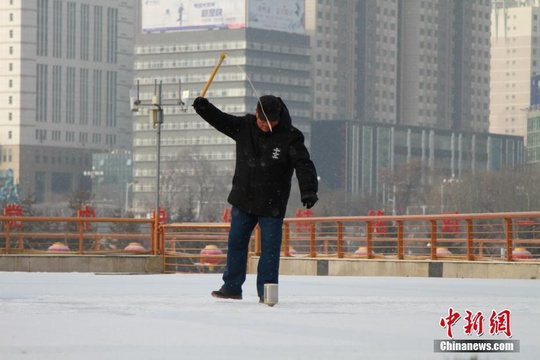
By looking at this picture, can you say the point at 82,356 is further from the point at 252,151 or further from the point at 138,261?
the point at 138,261

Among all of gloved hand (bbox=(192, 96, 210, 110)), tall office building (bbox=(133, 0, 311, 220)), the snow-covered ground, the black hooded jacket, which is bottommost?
the snow-covered ground

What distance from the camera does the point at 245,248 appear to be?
496 inches

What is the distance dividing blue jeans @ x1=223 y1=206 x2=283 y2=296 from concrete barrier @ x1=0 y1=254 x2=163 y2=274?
14995mm

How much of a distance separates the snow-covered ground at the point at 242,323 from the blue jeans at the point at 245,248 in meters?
0.24

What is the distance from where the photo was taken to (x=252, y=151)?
12.1 m

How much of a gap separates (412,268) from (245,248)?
426 inches

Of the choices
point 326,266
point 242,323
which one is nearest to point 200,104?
point 242,323

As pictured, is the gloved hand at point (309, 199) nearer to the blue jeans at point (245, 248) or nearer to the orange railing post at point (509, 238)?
the blue jeans at point (245, 248)

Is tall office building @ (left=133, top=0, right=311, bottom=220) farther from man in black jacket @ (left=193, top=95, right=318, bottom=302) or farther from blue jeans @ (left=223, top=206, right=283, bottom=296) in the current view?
man in black jacket @ (left=193, top=95, right=318, bottom=302)

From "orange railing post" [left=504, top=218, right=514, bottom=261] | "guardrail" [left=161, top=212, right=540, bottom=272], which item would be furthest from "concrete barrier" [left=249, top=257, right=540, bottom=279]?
"orange railing post" [left=504, top=218, right=514, bottom=261]

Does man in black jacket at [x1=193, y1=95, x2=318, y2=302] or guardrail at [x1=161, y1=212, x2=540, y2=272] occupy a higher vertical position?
man in black jacket at [x1=193, y1=95, x2=318, y2=302]

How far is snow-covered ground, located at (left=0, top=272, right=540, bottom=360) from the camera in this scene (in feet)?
27.0

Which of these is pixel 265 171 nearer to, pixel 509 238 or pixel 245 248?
pixel 245 248

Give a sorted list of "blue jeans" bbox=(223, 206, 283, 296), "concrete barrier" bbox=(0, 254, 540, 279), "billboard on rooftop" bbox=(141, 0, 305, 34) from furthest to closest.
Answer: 1. "billboard on rooftop" bbox=(141, 0, 305, 34)
2. "concrete barrier" bbox=(0, 254, 540, 279)
3. "blue jeans" bbox=(223, 206, 283, 296)
